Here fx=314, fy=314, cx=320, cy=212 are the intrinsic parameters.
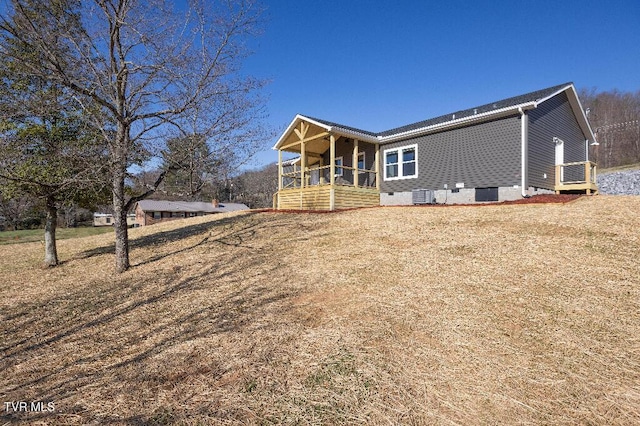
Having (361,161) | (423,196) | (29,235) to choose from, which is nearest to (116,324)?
(423,196)

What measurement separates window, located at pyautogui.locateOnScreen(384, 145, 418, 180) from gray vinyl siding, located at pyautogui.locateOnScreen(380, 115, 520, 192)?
216 millimetres

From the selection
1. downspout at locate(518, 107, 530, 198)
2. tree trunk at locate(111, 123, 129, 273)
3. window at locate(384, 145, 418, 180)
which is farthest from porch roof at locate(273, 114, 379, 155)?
tree trunk at locate(111, 123, 129, 273)

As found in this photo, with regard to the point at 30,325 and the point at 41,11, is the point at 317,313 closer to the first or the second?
the point at 30,325

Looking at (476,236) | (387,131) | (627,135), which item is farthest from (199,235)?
(627,135)

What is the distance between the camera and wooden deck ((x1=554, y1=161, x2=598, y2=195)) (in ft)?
40.2

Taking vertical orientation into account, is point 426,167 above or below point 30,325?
above

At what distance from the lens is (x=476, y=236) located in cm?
704

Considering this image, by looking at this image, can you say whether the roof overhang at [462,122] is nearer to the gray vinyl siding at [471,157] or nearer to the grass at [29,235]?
the gray vinyl siding at [471,157]

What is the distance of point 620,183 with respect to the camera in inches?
839

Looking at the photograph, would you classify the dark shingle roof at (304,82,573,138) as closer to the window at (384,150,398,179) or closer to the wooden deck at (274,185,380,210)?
the window at (384,150,398,179)

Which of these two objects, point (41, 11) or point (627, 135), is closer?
point (41, 11)

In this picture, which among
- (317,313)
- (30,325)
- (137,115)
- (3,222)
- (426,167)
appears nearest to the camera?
(317,313)

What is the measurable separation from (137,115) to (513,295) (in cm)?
819

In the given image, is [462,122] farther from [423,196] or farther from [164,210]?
[164,210]
